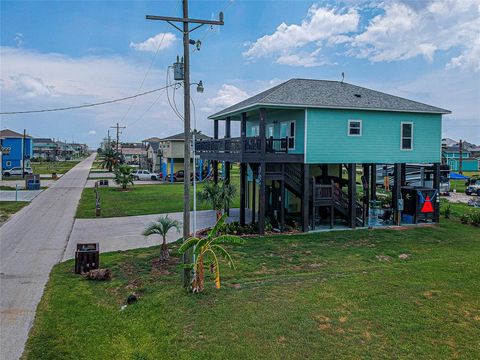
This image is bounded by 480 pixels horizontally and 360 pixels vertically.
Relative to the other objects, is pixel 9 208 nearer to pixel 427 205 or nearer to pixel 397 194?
pixel 397 194

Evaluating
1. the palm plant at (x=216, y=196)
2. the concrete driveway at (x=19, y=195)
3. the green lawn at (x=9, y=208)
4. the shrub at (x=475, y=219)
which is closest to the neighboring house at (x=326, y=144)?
the palm plant at (x=216, y=196)

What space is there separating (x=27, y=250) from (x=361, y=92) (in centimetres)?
1815

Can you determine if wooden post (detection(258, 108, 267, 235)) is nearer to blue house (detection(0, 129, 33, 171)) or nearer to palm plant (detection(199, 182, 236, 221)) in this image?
palm plant (detection(199, 182, 236, 221))

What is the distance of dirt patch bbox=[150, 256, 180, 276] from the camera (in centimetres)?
1285

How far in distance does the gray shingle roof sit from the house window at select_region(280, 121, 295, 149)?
1690 mm

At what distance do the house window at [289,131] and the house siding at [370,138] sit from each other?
1.47 metres

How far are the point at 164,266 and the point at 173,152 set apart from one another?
37774 mm

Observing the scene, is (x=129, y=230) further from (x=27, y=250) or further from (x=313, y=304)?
(x=313, y=304)

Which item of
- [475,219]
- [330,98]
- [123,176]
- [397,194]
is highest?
[330,98]

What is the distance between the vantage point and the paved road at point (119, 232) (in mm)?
16859

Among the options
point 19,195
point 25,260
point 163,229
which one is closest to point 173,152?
point 19,195

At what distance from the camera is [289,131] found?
21.4m

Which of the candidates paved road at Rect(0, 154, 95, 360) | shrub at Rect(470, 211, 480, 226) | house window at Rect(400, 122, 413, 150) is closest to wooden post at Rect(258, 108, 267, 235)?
house window at Rect(400, 122, 413, 150)

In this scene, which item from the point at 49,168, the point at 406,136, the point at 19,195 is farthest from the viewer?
the point at 49,168
